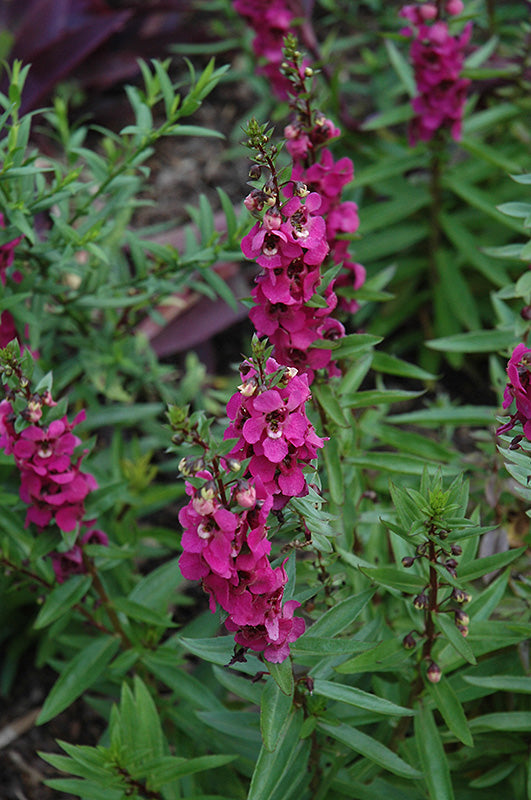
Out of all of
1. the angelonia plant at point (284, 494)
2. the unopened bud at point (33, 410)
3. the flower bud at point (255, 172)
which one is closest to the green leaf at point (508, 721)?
the angelonia plant at point (284, 494)

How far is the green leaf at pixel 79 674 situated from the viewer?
2.58 metres

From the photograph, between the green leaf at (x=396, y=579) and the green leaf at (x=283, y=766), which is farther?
the green leaf at (x=396, y=579)

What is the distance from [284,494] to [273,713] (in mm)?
544

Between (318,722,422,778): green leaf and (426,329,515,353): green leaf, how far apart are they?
4.56ft

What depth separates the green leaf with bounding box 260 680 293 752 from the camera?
185 centimetres

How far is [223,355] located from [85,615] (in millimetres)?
2131

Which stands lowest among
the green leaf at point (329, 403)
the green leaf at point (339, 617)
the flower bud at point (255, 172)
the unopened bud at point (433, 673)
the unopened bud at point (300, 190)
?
the unopened bud at point (433, 673)

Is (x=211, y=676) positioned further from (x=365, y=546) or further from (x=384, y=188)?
(x=384, y=188)

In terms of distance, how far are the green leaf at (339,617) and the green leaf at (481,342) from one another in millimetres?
1199

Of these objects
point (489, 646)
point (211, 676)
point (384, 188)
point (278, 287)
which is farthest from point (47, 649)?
point (384, 188)

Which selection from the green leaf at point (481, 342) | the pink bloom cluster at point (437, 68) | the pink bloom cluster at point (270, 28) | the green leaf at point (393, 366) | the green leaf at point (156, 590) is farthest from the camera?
the pink bloom cluster at point (270, 28)

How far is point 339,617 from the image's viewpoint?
205 centimetres

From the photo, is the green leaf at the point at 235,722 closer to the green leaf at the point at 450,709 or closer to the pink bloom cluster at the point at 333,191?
the green leaf at the point at 450,709

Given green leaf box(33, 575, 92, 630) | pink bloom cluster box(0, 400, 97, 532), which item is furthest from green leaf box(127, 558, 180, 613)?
pink bloom cluster box(0, 400, 97, 532)
